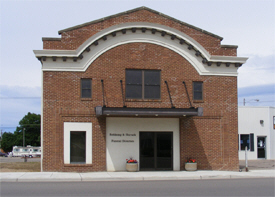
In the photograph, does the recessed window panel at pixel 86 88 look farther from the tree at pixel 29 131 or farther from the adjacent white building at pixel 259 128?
the tree at pixel 29 131

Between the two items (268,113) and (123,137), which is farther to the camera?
(268,113)

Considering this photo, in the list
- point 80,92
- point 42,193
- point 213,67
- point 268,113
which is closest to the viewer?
point 42,193

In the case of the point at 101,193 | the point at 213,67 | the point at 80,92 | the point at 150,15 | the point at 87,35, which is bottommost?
the point at 101,193

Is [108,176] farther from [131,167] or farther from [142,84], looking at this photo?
[142,84]

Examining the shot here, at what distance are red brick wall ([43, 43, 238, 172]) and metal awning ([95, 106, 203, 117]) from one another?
1721mm

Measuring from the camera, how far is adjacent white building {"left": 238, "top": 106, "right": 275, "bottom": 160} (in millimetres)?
36781

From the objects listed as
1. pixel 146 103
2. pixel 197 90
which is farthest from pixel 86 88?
pixel 197 90

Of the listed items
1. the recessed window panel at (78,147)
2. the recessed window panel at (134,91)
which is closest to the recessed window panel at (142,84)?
the recessed window panel at (134,91)

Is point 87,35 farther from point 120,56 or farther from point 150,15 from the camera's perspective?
point 150,15

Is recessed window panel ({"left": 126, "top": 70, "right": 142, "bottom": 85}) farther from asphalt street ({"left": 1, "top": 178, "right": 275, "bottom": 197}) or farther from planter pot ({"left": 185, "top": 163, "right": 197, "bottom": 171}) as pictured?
asphalt street ({"left": 1, "top": 178, "right": 275, "bottom": 197})

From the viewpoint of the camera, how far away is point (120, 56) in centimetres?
2073

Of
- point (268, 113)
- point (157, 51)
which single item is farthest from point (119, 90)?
point (268, 113)

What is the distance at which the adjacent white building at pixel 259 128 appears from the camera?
121ft

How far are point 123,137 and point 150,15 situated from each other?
24.2ft
